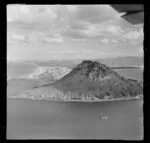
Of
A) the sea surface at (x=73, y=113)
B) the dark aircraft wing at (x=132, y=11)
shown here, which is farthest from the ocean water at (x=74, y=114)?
the dark aircraft wing at (x=132, y=11)

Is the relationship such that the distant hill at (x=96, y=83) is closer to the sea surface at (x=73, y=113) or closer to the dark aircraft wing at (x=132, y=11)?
the sea surface at (x=73, y=113)

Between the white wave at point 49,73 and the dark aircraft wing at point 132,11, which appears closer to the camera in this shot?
the dark aircraft wing at point 132,11

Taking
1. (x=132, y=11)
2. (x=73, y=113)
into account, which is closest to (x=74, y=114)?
(x=73, y=113)

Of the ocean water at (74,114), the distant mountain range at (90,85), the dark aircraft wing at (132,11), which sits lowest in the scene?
the ocean water at (74,114)

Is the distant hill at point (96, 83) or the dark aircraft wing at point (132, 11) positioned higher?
the dark aircraft wing at point (132, 11)

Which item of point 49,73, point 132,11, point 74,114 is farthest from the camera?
point 74,114

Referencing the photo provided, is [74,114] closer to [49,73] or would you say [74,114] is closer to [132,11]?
[49,73]
